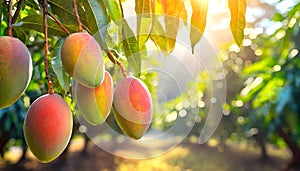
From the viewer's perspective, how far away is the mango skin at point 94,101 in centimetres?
43

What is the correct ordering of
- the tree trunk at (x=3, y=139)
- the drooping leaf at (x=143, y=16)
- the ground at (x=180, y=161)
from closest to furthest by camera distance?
the drooping leaf at (x=143, y=16) → the tree trunk at (x=3, y=139) → the ground at (x=180, y=161)

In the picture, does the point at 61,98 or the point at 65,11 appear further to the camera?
the point at 65,11

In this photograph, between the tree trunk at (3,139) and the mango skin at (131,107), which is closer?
the mango skin at (131,107)

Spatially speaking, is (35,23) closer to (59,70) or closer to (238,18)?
(59,70)

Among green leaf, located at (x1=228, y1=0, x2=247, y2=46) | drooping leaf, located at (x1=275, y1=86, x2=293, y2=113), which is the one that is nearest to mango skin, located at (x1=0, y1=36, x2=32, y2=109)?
green leaf, located at (x1=228, y1=0, x2=247, y2=46)

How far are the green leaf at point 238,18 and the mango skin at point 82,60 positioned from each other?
0.59 feet

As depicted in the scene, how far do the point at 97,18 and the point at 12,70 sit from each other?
0.11 meters

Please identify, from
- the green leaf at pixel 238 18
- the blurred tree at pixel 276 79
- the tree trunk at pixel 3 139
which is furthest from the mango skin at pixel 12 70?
the tree trunk at pixel 3 139

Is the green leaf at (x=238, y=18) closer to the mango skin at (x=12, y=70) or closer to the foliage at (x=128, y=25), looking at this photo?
the foliage at (x=128, y=25)

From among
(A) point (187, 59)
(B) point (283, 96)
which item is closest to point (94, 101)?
(A) point (187, 59)

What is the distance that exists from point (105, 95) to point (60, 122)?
0.17 feet

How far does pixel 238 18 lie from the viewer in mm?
504

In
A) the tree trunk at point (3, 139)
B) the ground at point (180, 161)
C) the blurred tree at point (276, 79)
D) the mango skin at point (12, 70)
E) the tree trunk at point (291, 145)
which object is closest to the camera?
the mango skin at point (12, 70)

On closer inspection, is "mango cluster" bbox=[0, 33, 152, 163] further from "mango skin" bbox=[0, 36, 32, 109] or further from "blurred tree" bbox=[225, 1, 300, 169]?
"blurred tree" bbox=[225, 1, 300, 169]
